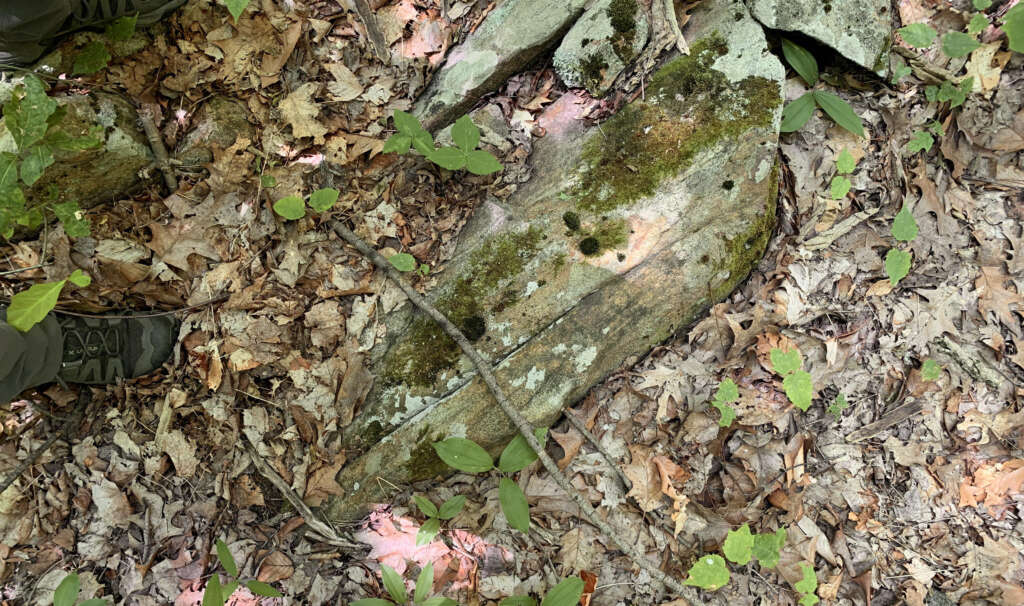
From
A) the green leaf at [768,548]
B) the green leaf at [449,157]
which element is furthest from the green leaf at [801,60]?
the green leaf at [768,548]

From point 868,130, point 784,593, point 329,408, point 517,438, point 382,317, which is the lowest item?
point 784,593

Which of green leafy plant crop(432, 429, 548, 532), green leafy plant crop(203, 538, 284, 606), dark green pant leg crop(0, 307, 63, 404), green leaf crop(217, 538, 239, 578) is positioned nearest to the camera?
dark green pant leg crop(0, 307, 63, 404)

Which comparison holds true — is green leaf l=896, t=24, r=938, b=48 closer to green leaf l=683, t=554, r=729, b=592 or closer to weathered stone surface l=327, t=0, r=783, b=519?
weathered stone surface l=327, t=0, r=783, b=519

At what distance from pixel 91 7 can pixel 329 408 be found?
241cm

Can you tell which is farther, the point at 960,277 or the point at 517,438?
the point at 960,277

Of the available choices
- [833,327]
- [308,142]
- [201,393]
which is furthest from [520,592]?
[308,142]

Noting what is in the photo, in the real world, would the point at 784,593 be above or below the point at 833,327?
below

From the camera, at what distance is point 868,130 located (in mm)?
3303

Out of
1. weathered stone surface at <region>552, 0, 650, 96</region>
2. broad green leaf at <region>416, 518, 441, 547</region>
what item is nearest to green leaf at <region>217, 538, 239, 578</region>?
broad green leaf at <region>416, 518, 441, 547</region>

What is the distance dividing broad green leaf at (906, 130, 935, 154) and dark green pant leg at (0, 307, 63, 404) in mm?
4828

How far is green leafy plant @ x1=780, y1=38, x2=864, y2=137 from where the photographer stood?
3.19 meters

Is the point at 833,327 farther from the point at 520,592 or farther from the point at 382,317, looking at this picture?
the point at 382,317

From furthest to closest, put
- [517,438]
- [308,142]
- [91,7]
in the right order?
[308,142] → [517,438] → [91,7]

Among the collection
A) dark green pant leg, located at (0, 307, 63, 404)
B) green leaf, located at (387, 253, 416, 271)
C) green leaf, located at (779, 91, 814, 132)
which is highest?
dark green pant leg, located at (0, 307, 63, 404)
